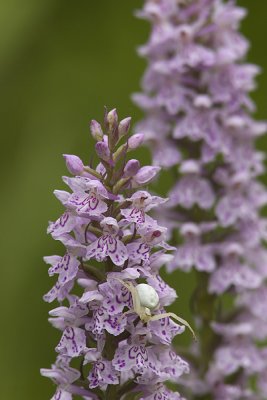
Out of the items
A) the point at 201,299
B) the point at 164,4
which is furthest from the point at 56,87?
the point at 201,299

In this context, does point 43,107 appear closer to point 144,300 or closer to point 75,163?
point 75,163

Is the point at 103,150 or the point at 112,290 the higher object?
the point at 103,150

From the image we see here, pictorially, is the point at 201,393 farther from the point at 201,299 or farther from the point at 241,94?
the point at 241,94

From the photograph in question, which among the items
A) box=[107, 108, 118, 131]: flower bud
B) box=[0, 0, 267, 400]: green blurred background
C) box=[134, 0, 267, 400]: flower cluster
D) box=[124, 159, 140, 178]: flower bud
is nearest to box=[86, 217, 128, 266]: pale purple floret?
box=[124, 159, 140, 178]: flower bud

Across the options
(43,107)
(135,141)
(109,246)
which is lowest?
(109,246)

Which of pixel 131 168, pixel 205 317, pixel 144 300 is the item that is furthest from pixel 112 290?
pixel 205 317

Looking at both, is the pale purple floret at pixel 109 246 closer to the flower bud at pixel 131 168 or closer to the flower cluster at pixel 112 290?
the flower cluster at pixel 112 290
